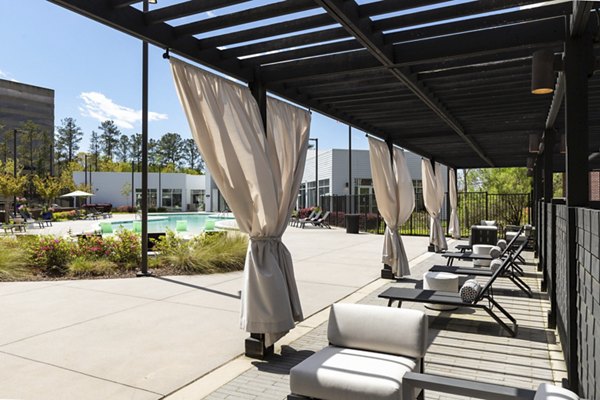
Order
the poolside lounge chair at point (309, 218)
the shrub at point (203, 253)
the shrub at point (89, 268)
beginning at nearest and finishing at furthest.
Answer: the shrub at point (89, 268)
the shrub at point (203, 253)
the poolside lounge chair at point (309, 218)

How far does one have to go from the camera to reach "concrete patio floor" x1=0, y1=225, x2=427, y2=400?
3.71 m

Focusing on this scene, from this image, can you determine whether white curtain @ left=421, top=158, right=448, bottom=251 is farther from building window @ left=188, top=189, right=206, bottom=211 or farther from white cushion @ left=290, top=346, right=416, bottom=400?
building window @ left=188, top=189, right=206, bottom=211

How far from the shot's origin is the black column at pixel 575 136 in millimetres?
3547

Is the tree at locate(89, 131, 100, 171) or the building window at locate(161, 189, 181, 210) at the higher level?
the tree at locate(89, 131, 100, 171)

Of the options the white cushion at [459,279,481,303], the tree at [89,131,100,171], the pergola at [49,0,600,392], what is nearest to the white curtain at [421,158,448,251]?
the pergola at [49,0,600,392]

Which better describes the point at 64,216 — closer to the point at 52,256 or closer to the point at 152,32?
the point at 52,256

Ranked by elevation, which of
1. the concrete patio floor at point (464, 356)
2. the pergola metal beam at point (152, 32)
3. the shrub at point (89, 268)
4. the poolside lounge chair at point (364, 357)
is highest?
the pergola metal beam at point (152, 32)

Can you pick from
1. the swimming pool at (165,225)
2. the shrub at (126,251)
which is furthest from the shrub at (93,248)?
the swimming pool at (165,225)

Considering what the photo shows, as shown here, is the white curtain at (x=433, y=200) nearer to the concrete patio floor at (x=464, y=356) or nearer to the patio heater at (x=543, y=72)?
the concrete patio floor at (x=464, y=356)

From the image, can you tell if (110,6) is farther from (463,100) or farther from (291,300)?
(463,100)

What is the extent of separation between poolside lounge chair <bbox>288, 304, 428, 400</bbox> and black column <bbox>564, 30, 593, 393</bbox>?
1360mm

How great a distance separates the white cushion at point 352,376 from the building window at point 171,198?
50.0 metres

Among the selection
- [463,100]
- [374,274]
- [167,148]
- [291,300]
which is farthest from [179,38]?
[167,148]

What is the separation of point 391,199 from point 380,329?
597 centimetres
